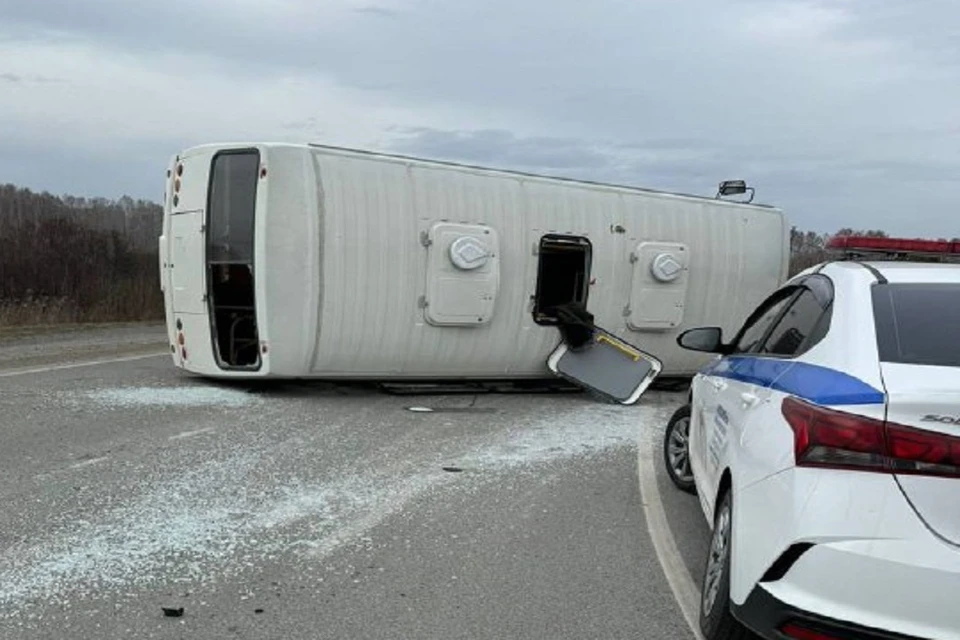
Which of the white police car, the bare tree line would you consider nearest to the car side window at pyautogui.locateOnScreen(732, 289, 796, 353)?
the white police car

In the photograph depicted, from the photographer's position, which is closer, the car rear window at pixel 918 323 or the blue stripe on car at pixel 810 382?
the blue stripe on car at pixel 810 382

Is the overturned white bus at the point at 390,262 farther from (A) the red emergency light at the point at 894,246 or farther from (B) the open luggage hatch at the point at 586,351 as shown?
(A) the red emergency light at the point at 894,246

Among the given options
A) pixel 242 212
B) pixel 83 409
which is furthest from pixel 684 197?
pixel 83 409

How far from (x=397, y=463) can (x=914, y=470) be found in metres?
4.99

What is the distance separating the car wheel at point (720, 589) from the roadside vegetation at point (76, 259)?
785 inches

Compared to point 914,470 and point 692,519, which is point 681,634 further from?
point 692,519

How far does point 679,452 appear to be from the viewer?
22.8ft

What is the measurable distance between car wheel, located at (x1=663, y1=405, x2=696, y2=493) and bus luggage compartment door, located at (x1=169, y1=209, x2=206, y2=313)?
19.5 feet

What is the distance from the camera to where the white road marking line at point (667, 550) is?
4418mm

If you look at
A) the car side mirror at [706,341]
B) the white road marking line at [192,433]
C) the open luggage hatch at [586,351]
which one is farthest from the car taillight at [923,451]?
the open luggage hatch at [586,351]

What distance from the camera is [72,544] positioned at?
4922mm

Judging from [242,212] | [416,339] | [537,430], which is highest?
[242,212]

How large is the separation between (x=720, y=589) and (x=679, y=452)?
333cm

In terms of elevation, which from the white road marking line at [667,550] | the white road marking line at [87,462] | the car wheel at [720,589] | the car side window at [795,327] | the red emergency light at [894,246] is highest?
the red emergency light at [894,246]
